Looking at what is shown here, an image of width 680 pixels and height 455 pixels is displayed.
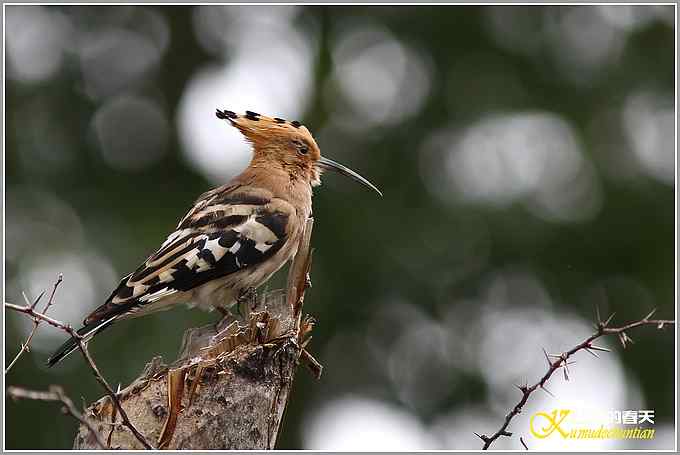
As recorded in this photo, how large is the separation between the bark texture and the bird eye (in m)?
1.63

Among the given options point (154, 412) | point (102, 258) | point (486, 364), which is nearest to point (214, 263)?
point (154, 412)

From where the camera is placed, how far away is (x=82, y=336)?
3676 millimetres

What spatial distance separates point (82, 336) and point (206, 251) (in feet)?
2.58

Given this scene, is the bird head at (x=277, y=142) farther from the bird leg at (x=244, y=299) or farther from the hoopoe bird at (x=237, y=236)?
the bird leg at (x=244, y=299)

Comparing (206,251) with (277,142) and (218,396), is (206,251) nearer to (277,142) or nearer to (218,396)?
(277,142)

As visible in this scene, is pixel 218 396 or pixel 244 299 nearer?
pixel 218 396

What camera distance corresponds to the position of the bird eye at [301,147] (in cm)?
505

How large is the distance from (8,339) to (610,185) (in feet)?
14.7

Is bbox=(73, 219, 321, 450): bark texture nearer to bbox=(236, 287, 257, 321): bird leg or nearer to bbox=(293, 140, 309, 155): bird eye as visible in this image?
bbox=(236, 287, 257, 321): bird leg

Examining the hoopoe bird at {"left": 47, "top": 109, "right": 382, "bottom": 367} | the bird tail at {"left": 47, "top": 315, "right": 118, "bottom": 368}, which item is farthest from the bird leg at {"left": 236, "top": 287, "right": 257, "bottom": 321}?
the bird tail at {"left": 47, "top": 315, "right": 118, "bottom": 368}

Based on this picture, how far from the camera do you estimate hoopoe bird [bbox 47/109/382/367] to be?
414cm

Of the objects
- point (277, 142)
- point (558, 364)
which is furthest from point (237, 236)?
point (558, 364)

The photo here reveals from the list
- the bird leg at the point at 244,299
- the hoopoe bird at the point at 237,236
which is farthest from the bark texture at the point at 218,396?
the bird leg at the point at 244,299

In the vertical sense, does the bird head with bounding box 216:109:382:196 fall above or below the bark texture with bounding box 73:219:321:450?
below
